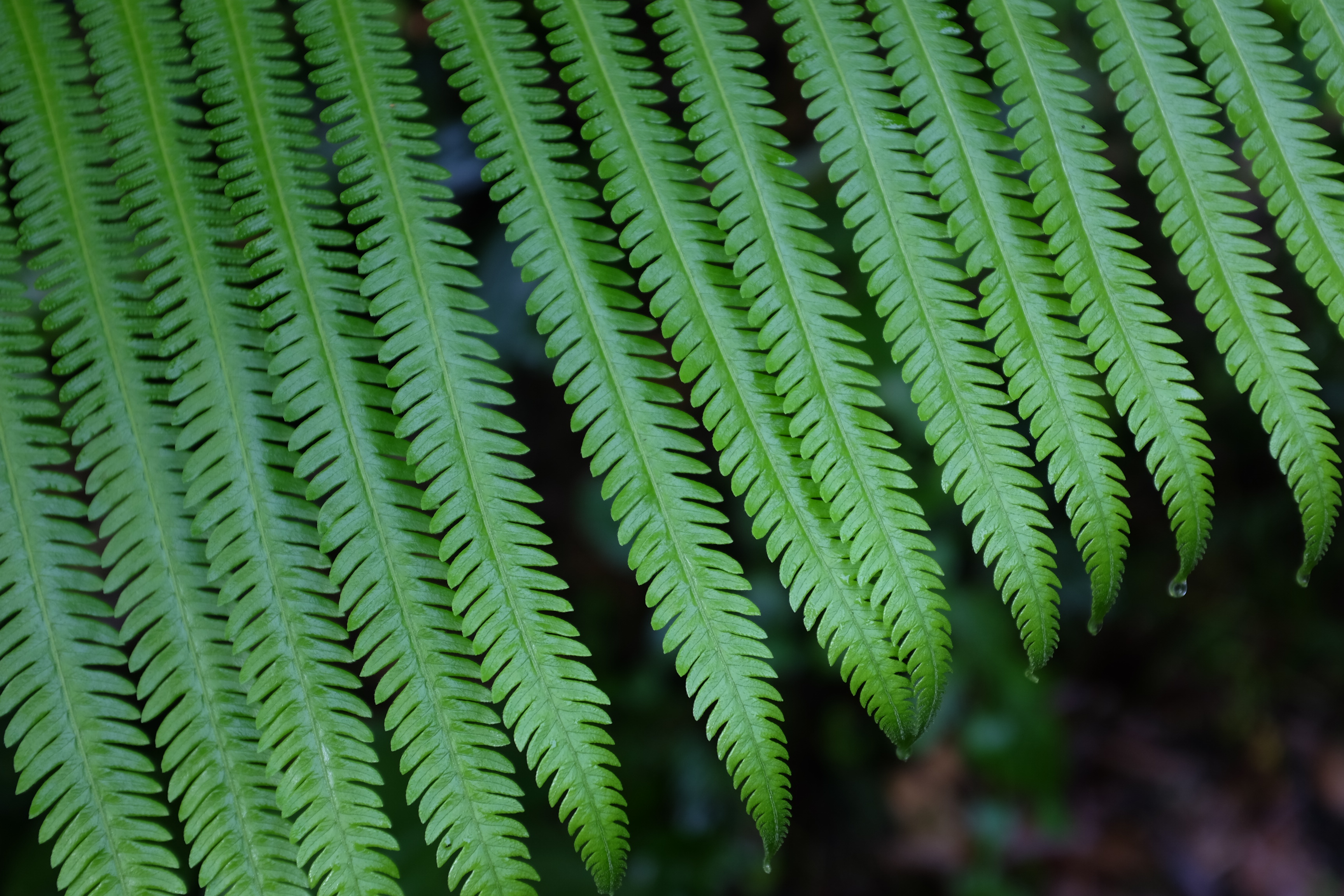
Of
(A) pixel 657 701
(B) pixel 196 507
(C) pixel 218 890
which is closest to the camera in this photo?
(C) pixel 218 890

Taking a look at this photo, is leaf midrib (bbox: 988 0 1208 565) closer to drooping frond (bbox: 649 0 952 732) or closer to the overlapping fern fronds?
drooping frond (bbox: 649 0 952 732)

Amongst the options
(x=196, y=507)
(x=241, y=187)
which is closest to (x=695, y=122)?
(x=241, y=187)

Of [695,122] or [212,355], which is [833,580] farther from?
[212,355]

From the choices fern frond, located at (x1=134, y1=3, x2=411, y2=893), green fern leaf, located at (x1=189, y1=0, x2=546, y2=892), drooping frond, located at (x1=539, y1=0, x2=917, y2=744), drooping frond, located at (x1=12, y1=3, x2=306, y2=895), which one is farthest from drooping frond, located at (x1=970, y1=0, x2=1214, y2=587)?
drooping frond, located at (x1=12, y1=3, x2=306, y2=895)

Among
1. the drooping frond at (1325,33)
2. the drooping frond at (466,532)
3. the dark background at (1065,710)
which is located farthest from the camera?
the dark background at (1065,710)

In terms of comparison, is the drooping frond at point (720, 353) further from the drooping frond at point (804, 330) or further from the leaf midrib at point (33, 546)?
the leaf midrib at point (33, 546)

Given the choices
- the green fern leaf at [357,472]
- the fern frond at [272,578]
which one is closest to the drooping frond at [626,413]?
the green fern leaf at [357,472]

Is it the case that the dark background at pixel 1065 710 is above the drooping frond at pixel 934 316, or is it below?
below

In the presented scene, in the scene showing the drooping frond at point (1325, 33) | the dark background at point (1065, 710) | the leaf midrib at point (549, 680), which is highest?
the drooping frond at point (1325, 33)

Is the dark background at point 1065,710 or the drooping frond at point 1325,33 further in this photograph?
the dark background at point 1065,710

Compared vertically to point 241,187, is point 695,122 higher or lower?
lower
